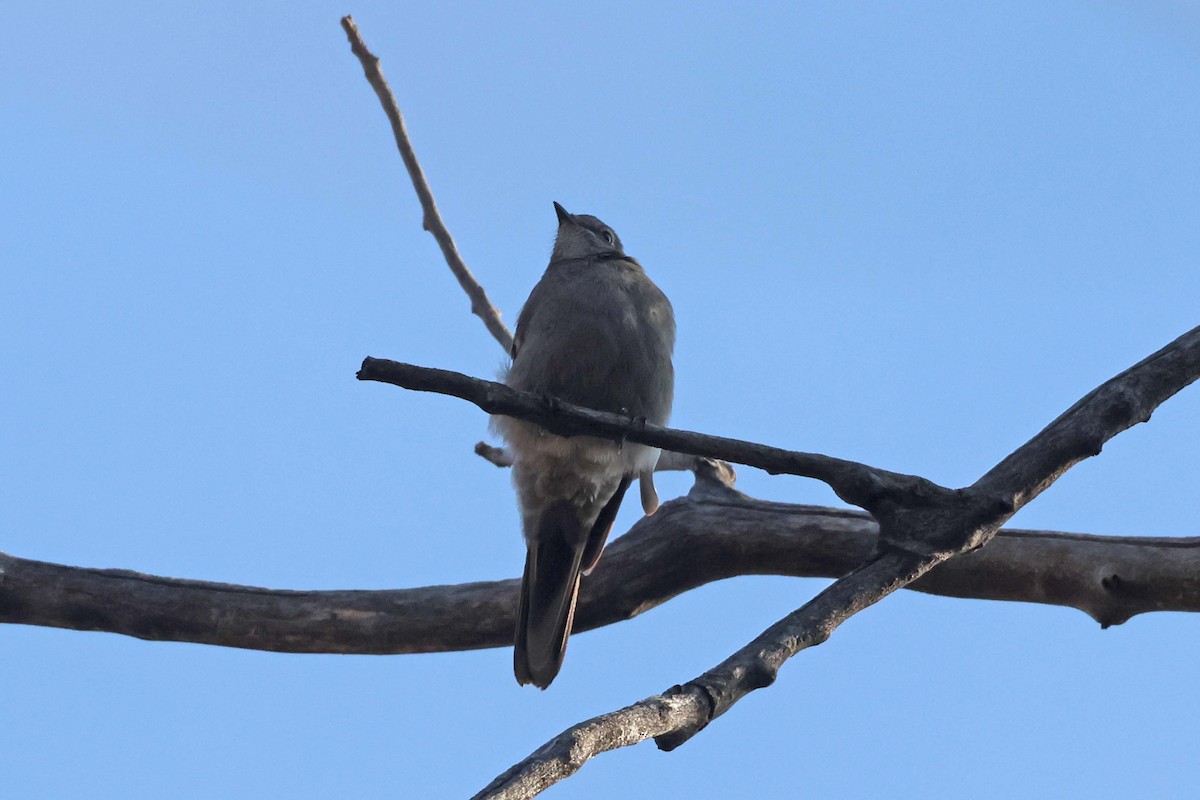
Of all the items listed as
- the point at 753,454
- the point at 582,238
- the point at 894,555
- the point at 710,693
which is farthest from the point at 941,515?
the point at 582,238

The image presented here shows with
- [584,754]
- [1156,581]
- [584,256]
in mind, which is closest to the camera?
[584,754]

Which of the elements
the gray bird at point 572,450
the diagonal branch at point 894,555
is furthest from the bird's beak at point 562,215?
the diagonal branch at point 894,555

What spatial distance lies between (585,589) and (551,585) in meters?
0.22

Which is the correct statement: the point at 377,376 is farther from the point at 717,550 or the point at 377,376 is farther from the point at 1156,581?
the point at 1156,581

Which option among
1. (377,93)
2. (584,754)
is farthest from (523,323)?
(584,754)

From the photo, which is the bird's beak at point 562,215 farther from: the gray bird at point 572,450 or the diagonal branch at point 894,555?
the diagonal branch at point 894,555

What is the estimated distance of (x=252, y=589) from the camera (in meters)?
5.42

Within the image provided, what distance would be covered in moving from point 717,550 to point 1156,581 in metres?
1.90

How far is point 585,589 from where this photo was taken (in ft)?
18.6

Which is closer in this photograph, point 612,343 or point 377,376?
point 377,376

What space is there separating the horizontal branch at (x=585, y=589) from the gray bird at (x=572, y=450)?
17 cm

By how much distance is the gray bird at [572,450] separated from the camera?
5.45m

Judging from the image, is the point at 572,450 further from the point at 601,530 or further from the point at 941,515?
the point at 941,515

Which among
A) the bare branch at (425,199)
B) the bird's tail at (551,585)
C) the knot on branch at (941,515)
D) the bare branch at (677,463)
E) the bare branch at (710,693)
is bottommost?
the bare branch at (710,693)
